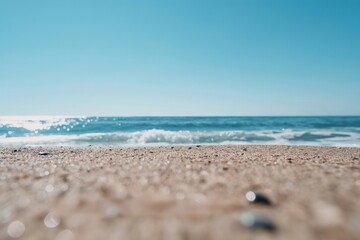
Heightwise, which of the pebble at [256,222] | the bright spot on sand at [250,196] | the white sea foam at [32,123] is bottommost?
the white sea foam at [32,123]

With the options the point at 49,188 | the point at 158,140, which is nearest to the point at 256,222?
the point at 49,188

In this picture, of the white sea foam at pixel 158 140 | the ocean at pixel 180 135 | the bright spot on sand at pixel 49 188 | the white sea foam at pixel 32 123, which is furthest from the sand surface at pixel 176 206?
the white sea foam at pixel 32 123

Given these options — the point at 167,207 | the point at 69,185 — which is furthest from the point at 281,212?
the point at 69,185

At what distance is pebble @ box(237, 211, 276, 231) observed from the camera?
5.71ft

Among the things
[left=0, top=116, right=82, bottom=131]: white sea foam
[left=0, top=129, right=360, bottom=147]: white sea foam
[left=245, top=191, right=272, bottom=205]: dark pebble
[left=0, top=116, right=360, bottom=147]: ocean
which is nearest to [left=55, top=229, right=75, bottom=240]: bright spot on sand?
[left=245, top=191, right=272, bottom=205]: dark pebble

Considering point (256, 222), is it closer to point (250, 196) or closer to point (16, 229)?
point (250, 196)

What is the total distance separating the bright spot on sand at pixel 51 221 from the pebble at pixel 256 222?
4.84 ft

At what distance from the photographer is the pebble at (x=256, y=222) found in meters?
1.74

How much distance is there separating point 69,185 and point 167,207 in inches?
63.0

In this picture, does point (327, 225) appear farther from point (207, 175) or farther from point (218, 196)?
point (207, 175)

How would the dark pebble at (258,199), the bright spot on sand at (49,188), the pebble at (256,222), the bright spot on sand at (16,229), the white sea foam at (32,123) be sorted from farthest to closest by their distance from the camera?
1. the white sea foam at (32,123)
2. the bright spot on sand at (49,188)
3. the dark pebble at (258,199)
4. the bright spot on sand at (16,229)
5. the pebble at (256,222)

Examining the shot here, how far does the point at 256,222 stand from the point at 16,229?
1.87m

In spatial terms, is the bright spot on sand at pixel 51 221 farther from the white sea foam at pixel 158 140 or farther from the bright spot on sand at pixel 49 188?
the white sea foam at pixel 158 140

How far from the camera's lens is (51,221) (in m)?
2.06
